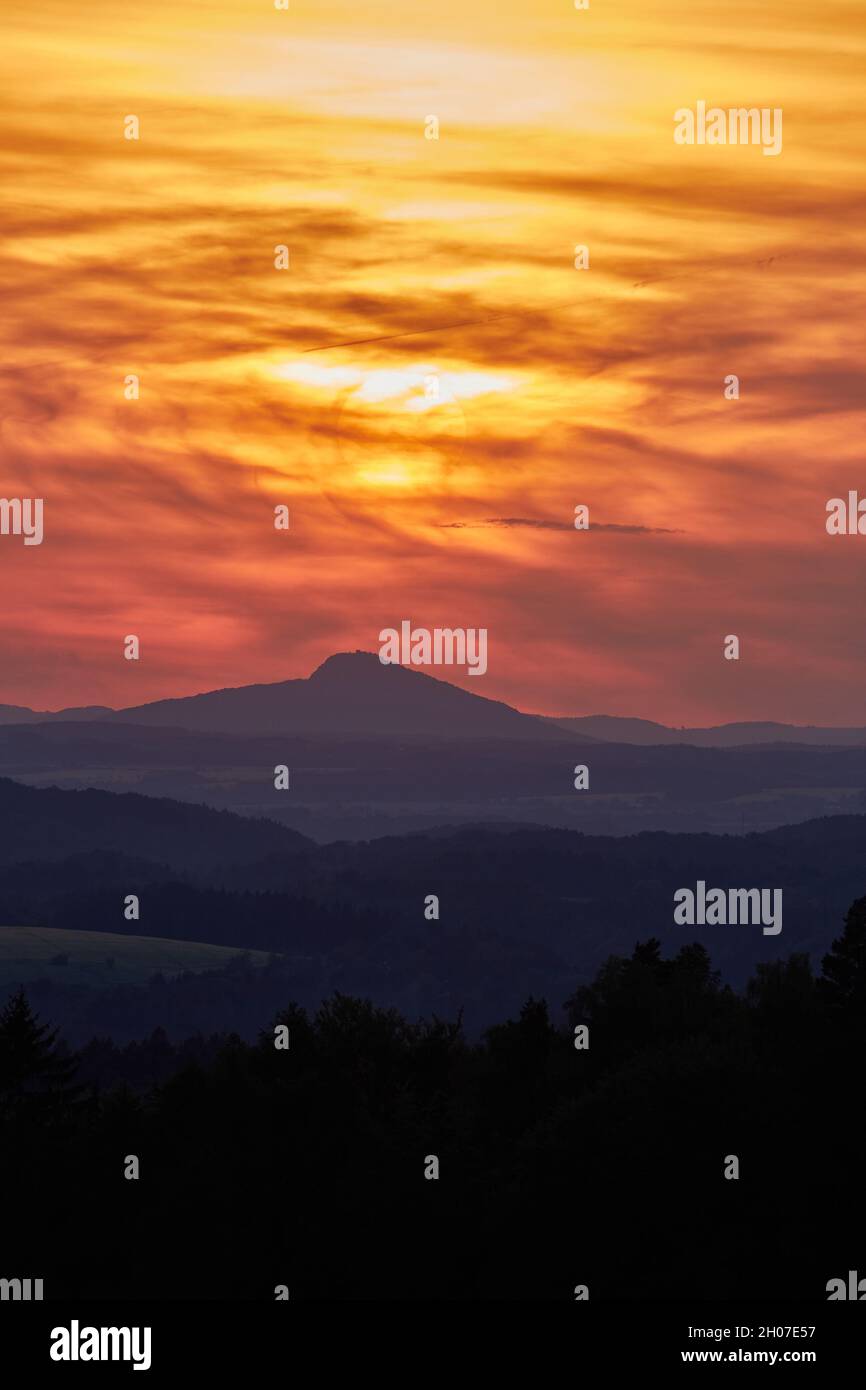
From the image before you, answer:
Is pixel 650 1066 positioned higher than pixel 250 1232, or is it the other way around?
pixel 650 1066

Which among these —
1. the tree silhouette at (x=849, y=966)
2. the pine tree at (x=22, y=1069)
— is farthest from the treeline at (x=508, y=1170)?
the pine tree at (x=22, y=1069)

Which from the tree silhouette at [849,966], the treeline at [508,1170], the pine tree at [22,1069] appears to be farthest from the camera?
the pine tree at [22,1069]

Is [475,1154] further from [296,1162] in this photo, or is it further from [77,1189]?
[77,1189]

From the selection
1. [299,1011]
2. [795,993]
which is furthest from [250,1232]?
[299,1011]

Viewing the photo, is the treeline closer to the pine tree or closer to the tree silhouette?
the tree silhouette

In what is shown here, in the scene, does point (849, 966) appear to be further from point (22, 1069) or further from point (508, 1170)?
point (22, 1069)

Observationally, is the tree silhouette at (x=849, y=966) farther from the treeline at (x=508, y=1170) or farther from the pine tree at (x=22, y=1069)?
the pine tree at (x=22, y=1069)
